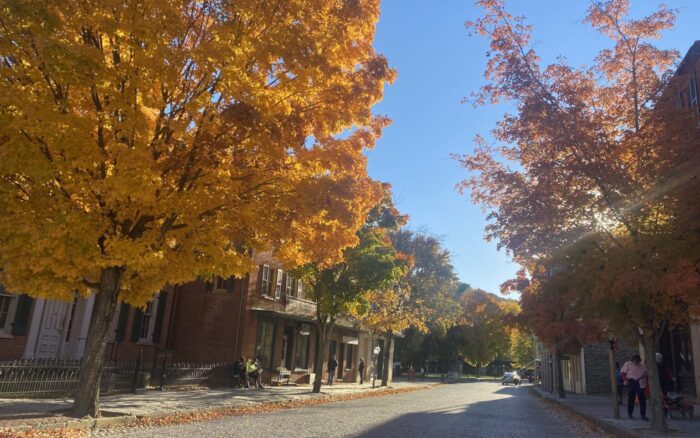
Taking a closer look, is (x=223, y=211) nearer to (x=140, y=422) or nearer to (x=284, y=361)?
(x=140, y=422)

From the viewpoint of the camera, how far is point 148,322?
2155 cm

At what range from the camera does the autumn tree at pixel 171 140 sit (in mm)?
8211

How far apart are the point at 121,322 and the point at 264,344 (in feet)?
24.7

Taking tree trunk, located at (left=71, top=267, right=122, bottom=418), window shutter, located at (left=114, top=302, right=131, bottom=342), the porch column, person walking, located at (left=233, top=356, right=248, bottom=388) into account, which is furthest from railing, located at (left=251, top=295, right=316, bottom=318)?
the porch column

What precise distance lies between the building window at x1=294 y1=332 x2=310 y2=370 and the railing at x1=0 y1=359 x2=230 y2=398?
1039 centimetres

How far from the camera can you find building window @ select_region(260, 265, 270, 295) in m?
25.4

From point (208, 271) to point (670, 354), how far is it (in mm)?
20230

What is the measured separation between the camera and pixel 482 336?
64.1 metres

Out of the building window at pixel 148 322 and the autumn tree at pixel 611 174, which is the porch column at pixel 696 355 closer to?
the autumn tree at pixel 611 174

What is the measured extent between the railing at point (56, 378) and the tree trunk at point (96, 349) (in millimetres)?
3783

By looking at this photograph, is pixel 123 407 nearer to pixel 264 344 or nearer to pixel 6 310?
pixel 6 310

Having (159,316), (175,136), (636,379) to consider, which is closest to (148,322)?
(159,316)

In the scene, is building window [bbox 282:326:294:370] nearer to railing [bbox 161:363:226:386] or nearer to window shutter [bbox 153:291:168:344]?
railing [bbox 161:363:226:386]

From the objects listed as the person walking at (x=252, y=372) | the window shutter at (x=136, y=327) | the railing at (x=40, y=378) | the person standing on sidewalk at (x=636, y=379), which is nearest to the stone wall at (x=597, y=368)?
the person standing on sidewalk at (x=636, y=379)
